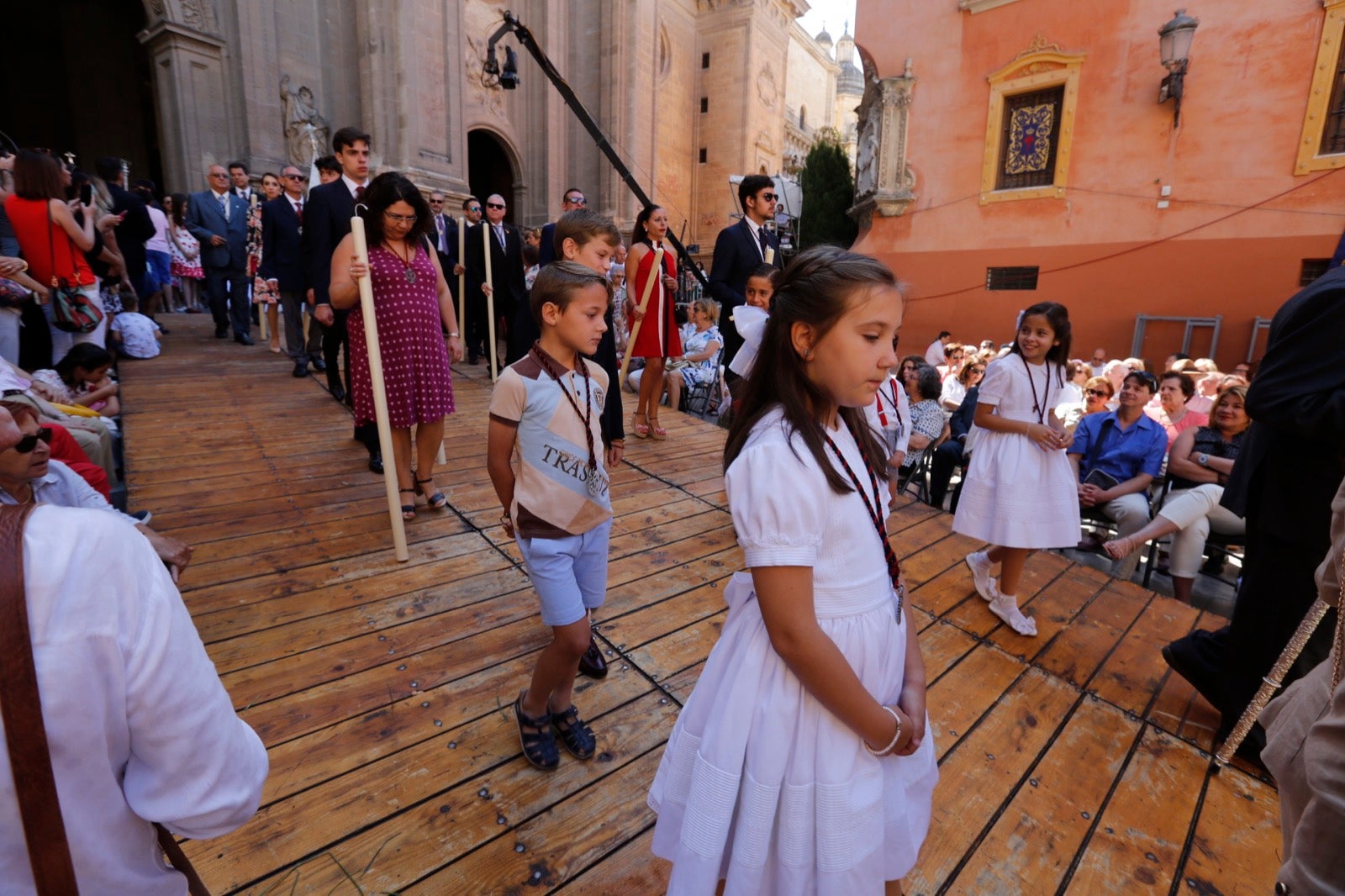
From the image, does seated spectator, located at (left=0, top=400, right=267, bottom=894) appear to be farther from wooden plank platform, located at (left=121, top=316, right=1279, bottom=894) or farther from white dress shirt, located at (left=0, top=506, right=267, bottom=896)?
wooden plank platform, located at (left=121, top=316, right=1279, bottom=894)

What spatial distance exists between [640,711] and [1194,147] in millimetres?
12730

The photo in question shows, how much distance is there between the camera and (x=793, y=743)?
1157 millimetres

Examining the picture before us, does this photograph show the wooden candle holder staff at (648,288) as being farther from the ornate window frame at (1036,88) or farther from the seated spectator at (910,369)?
the ornate window frame at (1036,88)

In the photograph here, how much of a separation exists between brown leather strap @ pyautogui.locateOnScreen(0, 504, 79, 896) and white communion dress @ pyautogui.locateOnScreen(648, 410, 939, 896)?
873mm

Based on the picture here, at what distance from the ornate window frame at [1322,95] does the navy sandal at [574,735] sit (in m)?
12.7

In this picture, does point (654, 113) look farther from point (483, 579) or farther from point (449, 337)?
point (483, 579)

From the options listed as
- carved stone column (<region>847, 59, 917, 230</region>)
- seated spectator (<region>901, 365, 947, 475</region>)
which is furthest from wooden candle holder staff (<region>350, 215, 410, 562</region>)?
carved stone column (<region>847, 59, 917, 230</region>)

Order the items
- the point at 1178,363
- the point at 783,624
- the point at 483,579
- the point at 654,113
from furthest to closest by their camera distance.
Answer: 1. the point at 654,113
2. the point at 1178,363
3. the point at 483,579
4. the point at 783,624

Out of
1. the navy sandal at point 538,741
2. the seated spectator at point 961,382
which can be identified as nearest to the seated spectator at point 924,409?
the seated spectator at point 961,382

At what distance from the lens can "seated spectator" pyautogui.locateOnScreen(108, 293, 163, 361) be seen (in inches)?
251

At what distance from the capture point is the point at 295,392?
19.6 ft

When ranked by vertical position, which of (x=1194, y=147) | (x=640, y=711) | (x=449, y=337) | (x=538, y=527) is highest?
(x=1194, y=147)

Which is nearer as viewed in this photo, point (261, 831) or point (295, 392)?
point (261, 831)

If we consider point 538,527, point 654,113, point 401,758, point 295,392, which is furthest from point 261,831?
point 654,113
